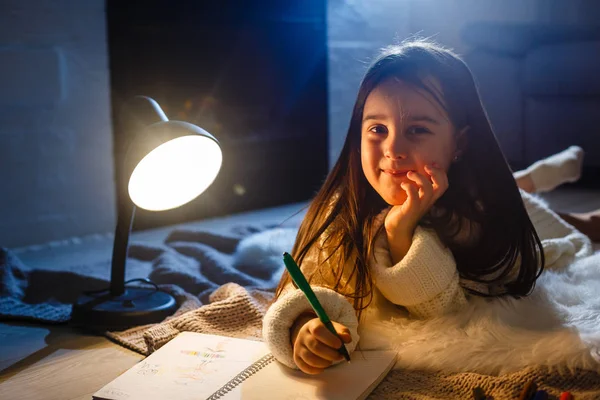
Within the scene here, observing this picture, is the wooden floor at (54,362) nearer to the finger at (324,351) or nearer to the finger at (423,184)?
the finger at (324,351)

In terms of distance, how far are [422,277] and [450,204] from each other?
0.16m

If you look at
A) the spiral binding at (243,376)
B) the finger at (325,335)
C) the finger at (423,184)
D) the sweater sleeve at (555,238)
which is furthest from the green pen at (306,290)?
the sweater sleeve at (555,238)

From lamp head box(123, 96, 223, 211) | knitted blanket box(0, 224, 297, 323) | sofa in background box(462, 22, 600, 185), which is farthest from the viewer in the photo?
sofa in background box(462, 22, 600, 185)

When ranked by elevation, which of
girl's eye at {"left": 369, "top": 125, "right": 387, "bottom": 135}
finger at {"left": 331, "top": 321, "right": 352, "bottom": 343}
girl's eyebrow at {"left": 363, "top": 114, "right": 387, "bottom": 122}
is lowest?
finger at {"left": 331, "top": 321, "right": 352, "bottom": 343}

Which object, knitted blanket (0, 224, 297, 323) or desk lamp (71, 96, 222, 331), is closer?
desk lamp (71, 96, 222, 331)

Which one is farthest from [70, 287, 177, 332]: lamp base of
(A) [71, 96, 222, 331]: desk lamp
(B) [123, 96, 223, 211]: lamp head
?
(B) [123, 96, 223, 211]: lamp head

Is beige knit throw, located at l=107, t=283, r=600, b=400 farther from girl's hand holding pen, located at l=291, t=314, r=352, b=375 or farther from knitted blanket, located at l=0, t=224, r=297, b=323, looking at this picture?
knitted blanket, located at l=0, t=224, r=297, b=323

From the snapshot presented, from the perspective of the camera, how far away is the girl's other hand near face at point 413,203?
1006 millimetres

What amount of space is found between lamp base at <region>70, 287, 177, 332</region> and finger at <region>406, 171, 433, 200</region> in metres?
0.50

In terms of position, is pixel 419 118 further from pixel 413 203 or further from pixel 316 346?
pixel 316 346

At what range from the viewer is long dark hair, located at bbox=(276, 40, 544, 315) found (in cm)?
105

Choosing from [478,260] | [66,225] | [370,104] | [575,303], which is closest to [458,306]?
[478,260]

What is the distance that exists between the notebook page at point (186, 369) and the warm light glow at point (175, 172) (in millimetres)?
241

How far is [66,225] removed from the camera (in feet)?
6.80
